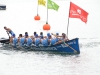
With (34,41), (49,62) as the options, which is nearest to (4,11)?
(34,41)

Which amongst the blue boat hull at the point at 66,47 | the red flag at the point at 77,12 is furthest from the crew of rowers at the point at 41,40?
the red flag at the point at 77,12

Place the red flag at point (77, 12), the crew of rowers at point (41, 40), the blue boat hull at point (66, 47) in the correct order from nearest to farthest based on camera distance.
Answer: the red flag at point (77, 12), the blue boat hull at point (66, 47), the crew of rowers at point (41, 40)

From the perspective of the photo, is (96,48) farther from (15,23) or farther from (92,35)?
(15,23)

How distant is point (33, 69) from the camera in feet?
109

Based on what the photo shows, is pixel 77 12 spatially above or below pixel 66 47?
above

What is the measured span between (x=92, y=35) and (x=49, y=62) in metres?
14.8

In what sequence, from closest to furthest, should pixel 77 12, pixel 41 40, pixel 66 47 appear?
pixel 77 12
pixel 66 47
pixel 41 40

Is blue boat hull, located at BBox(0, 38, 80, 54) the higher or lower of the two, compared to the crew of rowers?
lower

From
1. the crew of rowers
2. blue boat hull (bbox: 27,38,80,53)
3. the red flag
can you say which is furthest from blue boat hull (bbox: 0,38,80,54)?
the red flag

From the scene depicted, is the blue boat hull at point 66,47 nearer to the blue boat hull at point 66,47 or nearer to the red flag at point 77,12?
the blue boat hull at point 66,47

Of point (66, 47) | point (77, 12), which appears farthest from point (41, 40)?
point (77, 12)

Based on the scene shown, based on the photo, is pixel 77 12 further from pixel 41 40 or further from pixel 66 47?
pixel 41 40

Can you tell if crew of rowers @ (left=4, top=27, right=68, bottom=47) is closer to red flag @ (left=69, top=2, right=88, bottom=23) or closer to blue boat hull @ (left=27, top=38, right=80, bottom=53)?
blue boat hull @ (left=27, top=38, right=80, bottom=53)

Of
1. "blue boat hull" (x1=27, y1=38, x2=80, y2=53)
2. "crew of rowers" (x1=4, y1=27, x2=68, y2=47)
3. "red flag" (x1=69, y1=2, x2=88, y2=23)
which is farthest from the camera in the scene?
"crew of rowers" (x1=4, y1=27, x2=68, y2=47)
